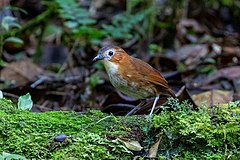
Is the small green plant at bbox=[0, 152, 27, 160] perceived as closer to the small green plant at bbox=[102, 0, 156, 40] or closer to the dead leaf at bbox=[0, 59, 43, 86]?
the dead leaf at bbox=[0, 59, 43, 86]

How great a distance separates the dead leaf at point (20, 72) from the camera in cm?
675

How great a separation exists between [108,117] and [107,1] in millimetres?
7946

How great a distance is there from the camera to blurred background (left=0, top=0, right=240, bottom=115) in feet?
19.4

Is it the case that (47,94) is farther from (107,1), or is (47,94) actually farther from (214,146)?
(107,1)

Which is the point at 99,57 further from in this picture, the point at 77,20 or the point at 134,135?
the point at 77,20

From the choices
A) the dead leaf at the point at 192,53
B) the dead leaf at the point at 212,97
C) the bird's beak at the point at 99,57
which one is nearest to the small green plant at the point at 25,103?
the bird's beak at the point at 99,57

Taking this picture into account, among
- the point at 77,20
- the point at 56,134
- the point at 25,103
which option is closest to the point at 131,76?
the point at 25,103

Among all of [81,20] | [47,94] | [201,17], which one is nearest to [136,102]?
[47,94]

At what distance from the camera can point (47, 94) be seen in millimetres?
6098

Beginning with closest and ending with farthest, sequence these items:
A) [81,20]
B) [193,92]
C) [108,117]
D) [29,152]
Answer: [29,152] < [108,117] < [193,92] < [81,20]

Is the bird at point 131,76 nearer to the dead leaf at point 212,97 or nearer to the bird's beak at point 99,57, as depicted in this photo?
the bird's beak at point 99,57

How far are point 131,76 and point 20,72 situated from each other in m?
3.15

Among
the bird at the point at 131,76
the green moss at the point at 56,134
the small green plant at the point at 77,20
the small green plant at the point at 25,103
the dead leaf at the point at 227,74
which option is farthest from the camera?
the small green plant at the point at 77,20

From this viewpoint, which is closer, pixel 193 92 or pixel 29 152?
pixel 29 152
